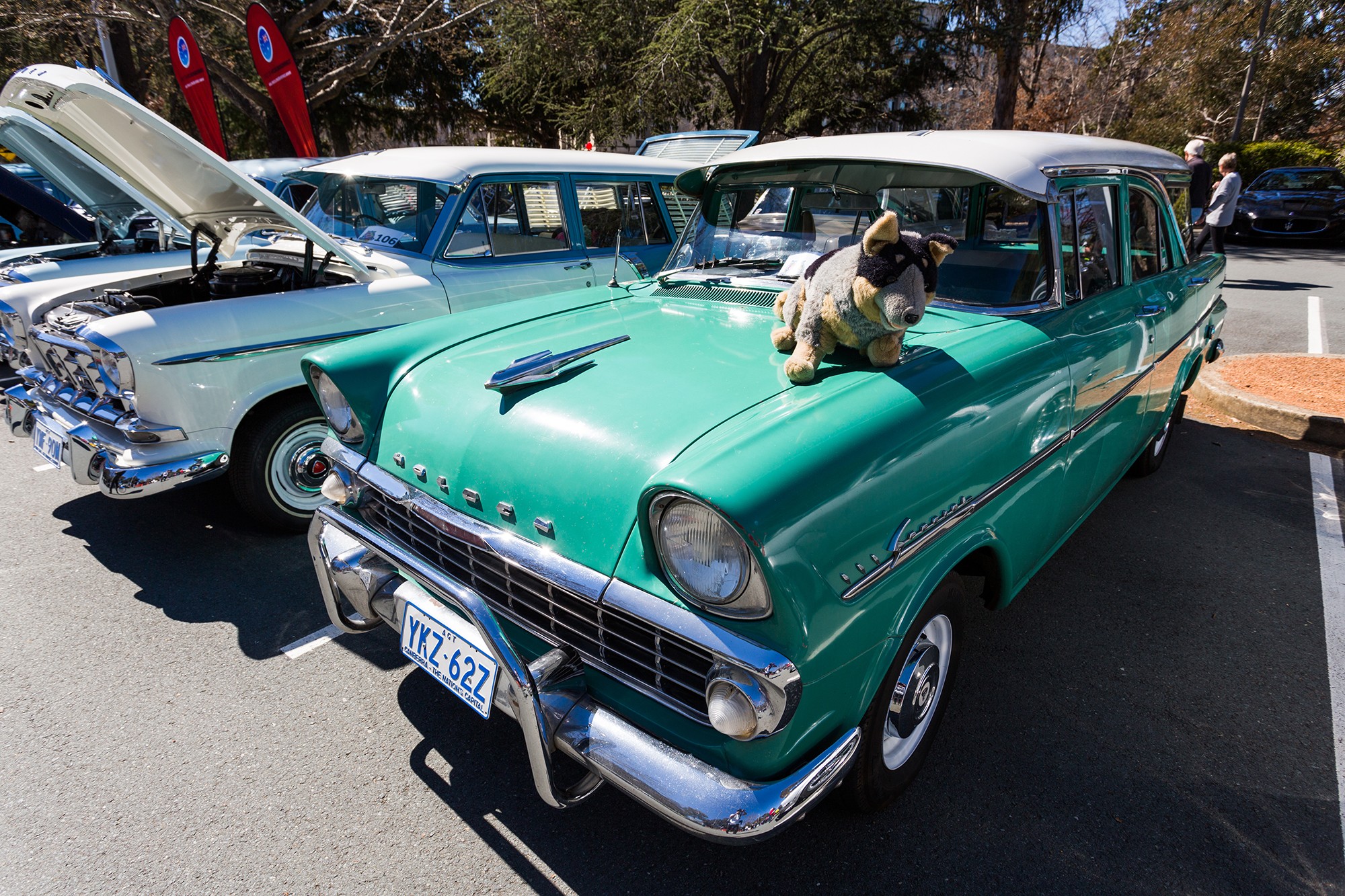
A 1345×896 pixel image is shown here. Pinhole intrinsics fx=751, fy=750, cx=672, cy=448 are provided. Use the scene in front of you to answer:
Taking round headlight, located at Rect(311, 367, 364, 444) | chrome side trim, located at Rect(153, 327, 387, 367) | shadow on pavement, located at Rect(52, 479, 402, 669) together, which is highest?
chrome side trim, located at Rect(153, 327, 387, 367)

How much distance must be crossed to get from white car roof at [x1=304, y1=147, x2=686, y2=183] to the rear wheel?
3.62m

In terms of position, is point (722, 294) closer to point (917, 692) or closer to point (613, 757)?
point (917, 692)

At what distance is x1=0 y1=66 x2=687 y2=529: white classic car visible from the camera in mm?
3141

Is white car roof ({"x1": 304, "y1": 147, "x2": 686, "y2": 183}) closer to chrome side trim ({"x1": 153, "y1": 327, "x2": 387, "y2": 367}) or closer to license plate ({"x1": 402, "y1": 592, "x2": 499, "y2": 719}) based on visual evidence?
chrome side trim ({"x1": 153, "y1": 327, "x2": 387, "y2": 367})

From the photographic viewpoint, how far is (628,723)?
170 centimetres

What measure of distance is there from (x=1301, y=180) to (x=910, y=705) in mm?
17555

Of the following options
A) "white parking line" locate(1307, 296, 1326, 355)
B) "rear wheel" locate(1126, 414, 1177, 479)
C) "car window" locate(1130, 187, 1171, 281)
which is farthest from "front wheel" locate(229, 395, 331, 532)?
"white parking line" locate(1307, 296, 1326, 355)

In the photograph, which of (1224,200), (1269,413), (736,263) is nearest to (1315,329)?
Answer: (1224,200)

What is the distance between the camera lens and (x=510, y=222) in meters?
4.55

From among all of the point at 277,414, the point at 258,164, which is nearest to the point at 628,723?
the point at 277,414

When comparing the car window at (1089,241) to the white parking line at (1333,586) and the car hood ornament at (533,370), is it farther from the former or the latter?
the car hood ornament at (533,370)

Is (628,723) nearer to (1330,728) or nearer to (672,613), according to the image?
(672,613)

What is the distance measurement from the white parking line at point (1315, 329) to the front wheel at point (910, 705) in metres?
6.78

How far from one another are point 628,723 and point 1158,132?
30.7 metres
